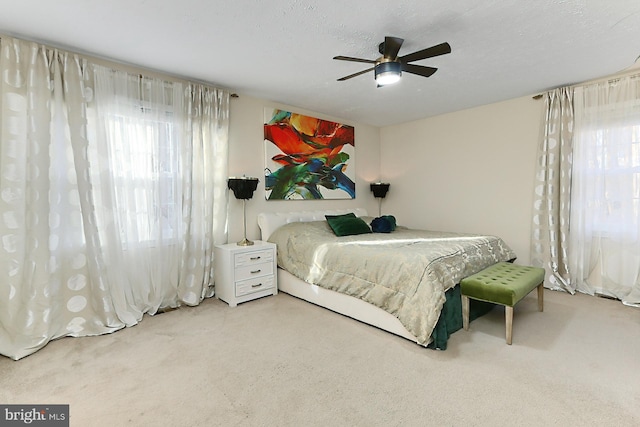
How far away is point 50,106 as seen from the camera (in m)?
2.47

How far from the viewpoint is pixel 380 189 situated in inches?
208

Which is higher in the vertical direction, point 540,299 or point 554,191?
point 554,191

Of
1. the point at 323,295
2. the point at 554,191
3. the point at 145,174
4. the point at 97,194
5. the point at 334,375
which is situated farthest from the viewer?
the point at 554,191

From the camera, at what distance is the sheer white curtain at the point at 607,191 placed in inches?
126

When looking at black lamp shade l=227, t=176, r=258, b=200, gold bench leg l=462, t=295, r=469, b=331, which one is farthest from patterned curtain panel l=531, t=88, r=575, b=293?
black lamp shade l=227, t=176, r=258, b=200

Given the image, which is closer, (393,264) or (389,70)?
(389,70)

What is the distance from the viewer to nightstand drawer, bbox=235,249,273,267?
3293 mm

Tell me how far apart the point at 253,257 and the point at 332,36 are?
2.34 m

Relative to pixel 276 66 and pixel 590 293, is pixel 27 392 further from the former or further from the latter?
pixel 590 293

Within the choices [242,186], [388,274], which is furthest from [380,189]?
[388,274]

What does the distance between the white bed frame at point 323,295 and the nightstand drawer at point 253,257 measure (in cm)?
29

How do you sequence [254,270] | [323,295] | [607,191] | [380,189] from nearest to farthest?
[323,295], [607,191], [254,270], [380,189]

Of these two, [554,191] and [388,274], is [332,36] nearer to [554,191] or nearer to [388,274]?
[388,274]

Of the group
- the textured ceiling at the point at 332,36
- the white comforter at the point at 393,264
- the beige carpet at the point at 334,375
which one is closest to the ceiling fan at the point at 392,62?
the textured ceiling at the point at 332,36
